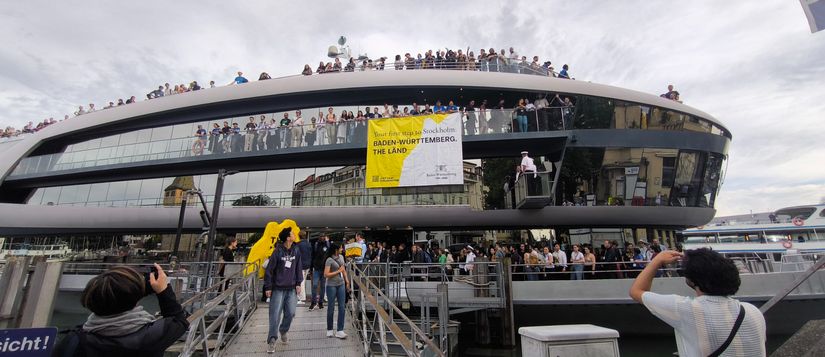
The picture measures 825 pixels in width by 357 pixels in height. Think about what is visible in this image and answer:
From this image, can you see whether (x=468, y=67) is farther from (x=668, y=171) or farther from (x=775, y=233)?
(x=775, y=233)

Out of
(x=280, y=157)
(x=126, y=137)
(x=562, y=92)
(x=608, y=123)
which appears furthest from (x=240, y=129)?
(x=608, y=123)

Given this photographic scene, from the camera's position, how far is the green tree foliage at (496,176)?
63.0ft

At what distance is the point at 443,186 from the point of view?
62.5 ft

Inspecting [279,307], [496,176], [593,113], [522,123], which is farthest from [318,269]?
[593,113]

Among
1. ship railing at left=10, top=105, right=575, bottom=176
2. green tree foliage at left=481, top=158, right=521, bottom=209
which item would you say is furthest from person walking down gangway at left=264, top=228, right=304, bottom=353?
green tree foliage at left=481, top=158, right=521, bottom=209

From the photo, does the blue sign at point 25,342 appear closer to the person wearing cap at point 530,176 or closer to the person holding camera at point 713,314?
the person holding camera at point 713,314

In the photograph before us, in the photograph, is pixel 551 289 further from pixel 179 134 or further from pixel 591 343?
pixel 179 134

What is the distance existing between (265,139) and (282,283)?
15589mm

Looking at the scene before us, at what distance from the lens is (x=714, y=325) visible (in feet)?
7.07

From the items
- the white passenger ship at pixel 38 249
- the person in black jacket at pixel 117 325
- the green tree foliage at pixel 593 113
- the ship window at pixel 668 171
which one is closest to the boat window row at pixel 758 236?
the ship window at pixel 668 171

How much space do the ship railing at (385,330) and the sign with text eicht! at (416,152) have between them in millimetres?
5497

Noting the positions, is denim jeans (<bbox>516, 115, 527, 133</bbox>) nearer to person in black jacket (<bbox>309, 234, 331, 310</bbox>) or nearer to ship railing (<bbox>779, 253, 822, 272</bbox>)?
ship railing (<bbox>779, 253, 822, 272</bbox>)

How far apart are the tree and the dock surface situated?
507 inches

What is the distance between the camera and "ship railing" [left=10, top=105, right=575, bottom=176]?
1855 centimetres
